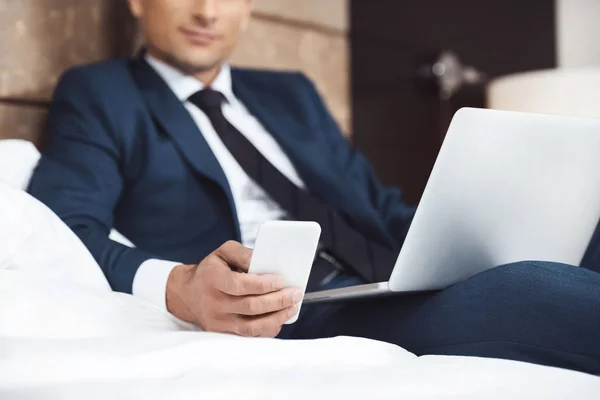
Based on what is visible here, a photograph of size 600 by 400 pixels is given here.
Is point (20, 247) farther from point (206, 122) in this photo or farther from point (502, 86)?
point (502, 86)

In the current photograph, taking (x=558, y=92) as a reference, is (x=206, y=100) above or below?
above

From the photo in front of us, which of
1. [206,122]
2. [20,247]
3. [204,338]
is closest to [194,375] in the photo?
[204,338]

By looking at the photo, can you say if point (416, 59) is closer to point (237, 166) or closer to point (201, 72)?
point (201, 72)

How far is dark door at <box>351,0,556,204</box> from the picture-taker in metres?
2.48

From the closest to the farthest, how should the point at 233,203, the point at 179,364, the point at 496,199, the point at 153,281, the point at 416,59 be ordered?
the point at 179,364, the point at 496,199, the point at 153,281, the point at 233,203, the point at 416,59

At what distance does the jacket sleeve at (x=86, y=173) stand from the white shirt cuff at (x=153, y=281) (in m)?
0.01

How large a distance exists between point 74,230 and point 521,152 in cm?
70

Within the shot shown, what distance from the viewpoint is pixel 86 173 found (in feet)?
4.25

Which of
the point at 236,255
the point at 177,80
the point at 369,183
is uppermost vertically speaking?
the point at 177,80

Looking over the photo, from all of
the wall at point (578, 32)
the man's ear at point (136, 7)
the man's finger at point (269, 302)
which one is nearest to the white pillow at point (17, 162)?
the man's ear at point (136, 7)

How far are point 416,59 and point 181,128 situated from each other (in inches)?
57.2

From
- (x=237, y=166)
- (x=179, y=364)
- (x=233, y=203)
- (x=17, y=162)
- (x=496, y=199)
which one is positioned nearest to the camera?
(x=179, y=364)

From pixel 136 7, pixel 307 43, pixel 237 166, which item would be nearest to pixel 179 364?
pixel 237 166

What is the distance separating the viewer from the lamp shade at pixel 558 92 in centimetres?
221
